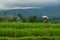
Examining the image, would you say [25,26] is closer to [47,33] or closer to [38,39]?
[47,33]

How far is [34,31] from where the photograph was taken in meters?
14.0

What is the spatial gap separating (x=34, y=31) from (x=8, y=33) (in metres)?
1.57

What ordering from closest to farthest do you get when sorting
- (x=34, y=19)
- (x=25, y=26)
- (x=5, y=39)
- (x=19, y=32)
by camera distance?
(x=5, y=39) → (x=19, y=32) → (x=25, y=26) → (x=34, y=19)

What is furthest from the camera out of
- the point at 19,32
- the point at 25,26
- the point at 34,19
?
the point at 34,19

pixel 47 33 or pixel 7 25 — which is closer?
pixel 47 33

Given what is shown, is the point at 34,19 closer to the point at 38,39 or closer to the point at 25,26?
the point at 25,26

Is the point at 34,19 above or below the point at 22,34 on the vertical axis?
below

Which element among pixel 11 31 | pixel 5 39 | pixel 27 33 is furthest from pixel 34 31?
pixel 5 39

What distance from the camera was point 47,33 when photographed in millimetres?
14109

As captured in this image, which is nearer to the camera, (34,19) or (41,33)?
(41,33)

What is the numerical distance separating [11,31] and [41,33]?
70.4 inches

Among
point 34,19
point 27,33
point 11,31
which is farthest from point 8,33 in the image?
point 34,19

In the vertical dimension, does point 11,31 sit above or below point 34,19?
above

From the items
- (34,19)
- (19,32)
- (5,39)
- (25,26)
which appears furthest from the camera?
(34,19)
